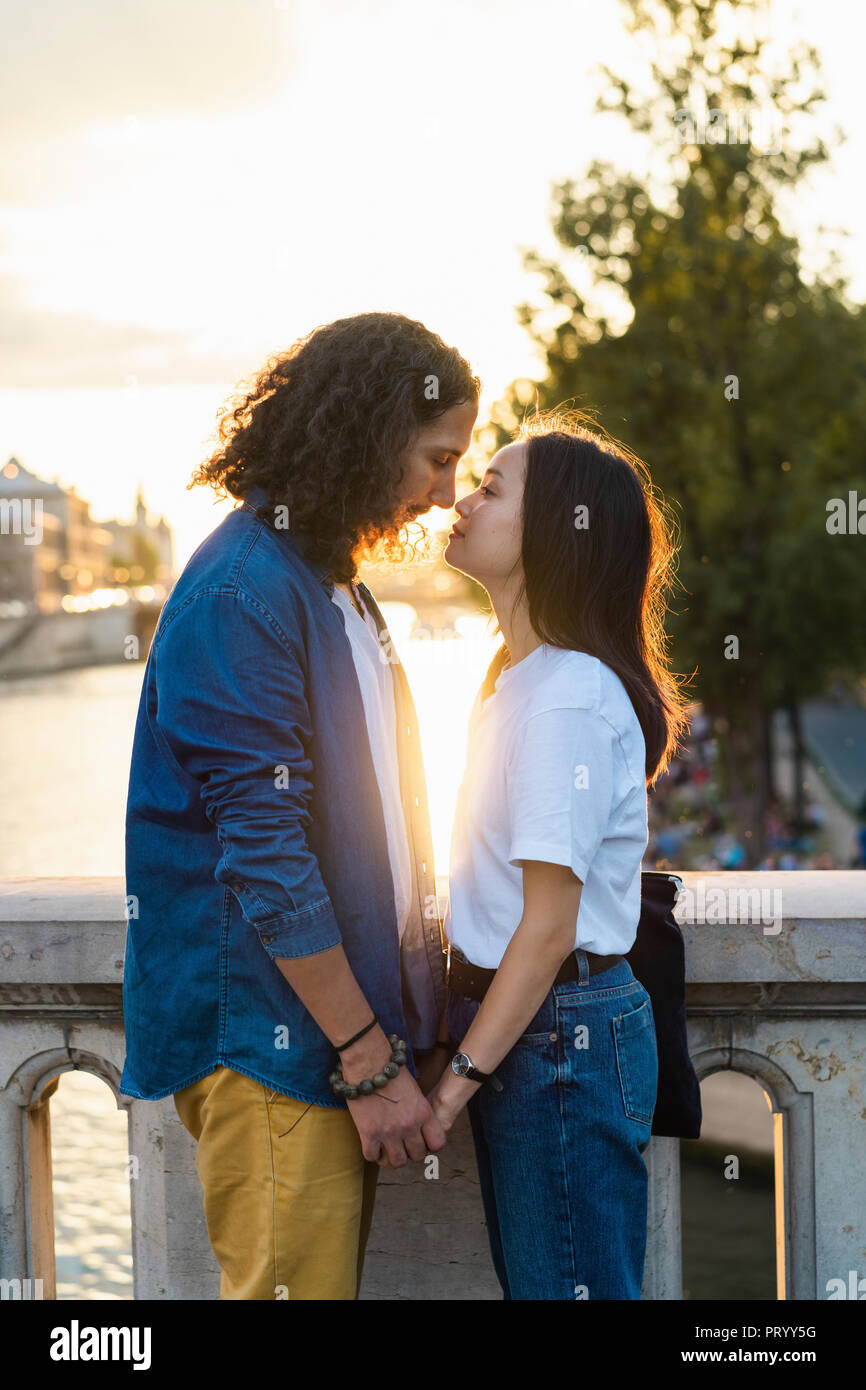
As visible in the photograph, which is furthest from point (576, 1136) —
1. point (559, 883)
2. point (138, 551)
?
point (138, 551)

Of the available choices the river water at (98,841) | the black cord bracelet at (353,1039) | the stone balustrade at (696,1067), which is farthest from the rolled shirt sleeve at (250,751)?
the stone balustrade at (696,1067)

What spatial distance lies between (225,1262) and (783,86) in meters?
15.8

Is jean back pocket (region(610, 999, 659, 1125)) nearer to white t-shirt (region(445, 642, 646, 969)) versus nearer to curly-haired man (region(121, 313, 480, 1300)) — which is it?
white t-shirt (region(445, 642, 646, 969))

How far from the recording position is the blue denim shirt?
5.65 feet

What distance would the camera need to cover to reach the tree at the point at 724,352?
1539cm

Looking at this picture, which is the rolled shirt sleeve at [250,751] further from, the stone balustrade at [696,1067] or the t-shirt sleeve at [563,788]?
the stone balustrade at [696,1067]

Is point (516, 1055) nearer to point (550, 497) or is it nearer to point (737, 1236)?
point (550, 497)

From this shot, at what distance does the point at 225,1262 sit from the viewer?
75.0 inches

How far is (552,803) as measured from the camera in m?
1.81

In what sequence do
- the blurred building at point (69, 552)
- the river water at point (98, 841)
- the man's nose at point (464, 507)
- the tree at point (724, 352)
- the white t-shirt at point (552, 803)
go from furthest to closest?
the blurred building at point (69, 552) < the tree at point (724, 352) < the river water at point (98, 841) < the man's nose at point (464, 507) < the white t-shirt at point (552, 803)

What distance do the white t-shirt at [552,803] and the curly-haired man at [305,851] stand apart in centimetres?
13

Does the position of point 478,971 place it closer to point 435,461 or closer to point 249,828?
point 249,828
